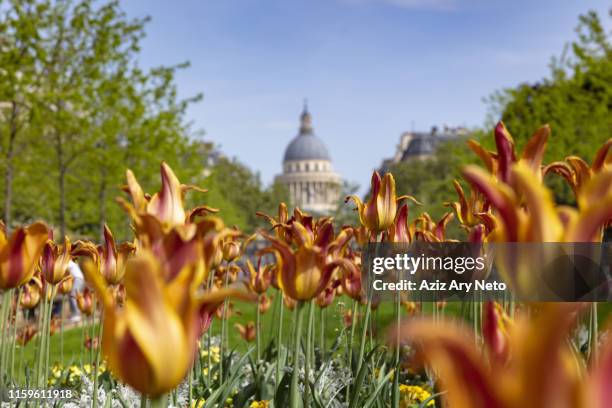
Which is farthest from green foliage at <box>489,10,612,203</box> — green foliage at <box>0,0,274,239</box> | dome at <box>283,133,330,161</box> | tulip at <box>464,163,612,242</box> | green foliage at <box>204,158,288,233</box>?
dome at <box>283,133,330,161</box>

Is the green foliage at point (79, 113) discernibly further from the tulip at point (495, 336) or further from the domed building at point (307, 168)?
the domed building at point (307, 168)

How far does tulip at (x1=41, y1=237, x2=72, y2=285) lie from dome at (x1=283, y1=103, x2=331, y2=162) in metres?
128

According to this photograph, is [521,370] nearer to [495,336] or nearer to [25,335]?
[495,336]

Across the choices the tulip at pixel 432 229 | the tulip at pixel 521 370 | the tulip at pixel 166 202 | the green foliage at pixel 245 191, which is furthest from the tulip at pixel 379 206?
the green foliage at pixel 245 191

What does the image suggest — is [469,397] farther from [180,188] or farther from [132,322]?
[180,188]

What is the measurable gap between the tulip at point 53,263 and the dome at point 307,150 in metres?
128

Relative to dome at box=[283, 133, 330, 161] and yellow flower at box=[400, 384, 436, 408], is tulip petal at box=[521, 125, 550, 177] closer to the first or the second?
yellow flower at box=[400, 384, 436, 408]

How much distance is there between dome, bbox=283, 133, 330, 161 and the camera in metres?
131

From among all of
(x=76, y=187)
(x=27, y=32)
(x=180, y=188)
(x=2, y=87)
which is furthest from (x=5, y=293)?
(x=76, y=187)

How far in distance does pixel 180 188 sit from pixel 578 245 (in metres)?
1.04

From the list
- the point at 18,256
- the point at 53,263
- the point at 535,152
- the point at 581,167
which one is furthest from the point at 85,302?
the point at 535,152

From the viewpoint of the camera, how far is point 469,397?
0.72 m

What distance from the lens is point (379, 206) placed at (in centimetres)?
278

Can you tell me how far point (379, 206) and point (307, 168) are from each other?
127006 mm
